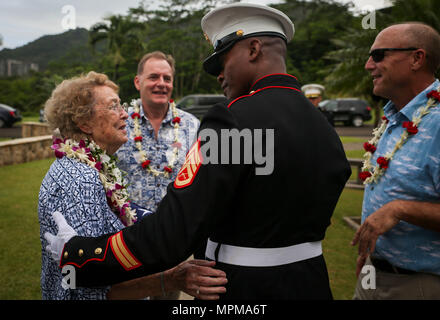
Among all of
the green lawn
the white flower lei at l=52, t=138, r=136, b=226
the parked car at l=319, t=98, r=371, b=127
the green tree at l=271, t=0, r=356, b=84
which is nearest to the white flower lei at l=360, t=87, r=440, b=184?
the white flower lei at l=52, t=138, r=136, b=226

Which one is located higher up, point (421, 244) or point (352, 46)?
point (352, 46)

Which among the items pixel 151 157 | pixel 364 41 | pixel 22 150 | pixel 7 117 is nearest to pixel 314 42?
pixel 7 117

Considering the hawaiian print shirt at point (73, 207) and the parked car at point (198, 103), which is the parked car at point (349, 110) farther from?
the hawaiian print shirt at point (73, 207)

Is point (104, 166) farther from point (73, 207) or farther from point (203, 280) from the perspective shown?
point (203, 280)

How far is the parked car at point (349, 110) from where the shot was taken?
2659cm

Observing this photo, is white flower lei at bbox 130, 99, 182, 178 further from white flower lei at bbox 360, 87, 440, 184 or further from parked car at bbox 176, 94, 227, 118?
parked car at bbox 176, 94, 227, 118

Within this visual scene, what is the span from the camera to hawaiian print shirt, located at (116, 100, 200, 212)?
11.6ft

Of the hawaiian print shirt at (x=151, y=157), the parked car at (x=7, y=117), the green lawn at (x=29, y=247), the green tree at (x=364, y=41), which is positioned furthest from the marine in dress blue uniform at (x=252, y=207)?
the parked car at (x=7, y=117)
